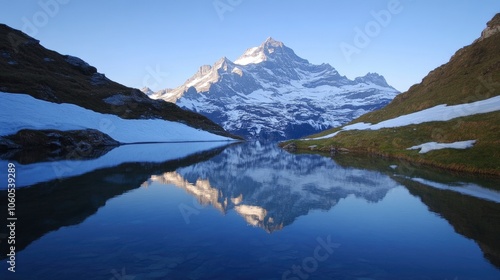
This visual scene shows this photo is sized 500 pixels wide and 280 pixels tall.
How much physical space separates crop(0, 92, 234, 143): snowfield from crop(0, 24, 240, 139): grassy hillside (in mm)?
9604

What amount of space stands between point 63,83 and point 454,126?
423 feet

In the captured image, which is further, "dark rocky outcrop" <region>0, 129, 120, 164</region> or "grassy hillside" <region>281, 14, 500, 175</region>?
"dark rocky outcrop" <region>0, 129, 120, 164</region>

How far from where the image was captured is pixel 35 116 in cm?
7194

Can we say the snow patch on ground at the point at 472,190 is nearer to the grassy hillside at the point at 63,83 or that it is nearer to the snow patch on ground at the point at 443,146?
the snow patch on ground at the point at 443,146

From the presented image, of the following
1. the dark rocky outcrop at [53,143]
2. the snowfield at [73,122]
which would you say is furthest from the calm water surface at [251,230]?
the snowfield at [73,122]

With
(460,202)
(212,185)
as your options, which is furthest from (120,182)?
(460,202)

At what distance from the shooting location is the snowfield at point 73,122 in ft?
220

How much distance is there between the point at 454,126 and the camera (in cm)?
5584

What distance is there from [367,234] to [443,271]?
5002 millimetres

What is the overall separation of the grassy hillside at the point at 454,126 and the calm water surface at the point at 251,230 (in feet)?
33.8

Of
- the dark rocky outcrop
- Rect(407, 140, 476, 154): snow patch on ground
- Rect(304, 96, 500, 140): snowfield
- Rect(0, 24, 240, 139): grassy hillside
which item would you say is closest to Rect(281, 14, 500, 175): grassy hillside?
Rect(407, 140, 476, 154): snow patch on ground

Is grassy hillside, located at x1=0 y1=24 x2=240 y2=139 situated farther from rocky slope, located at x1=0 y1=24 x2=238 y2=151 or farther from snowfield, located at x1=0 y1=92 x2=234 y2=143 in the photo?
snowfield, located at x1=0 y1=92 x2=234 y2=143

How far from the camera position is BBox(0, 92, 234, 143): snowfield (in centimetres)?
6694

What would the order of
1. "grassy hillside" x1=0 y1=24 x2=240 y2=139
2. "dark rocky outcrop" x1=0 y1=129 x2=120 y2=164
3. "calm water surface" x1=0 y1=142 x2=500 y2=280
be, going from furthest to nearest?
"grassy hillside" x1=0 y1=24 x2=240 y2=139 → "dark rocky outcrop" x1=0 y1=129 x2=120 y2=164 → "calm water surface" x1=0 y1=142 x2=500 y2=280
